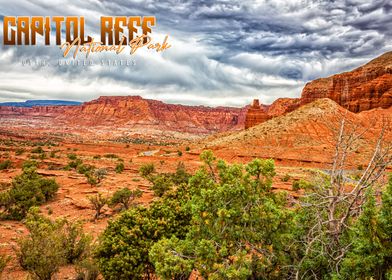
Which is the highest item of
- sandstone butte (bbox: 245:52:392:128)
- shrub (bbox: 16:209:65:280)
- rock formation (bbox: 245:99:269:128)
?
sandstone butte (bbox: 245:52:392:128)

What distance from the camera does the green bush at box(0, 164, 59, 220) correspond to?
63.4 feet

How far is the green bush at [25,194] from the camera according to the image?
1931cm

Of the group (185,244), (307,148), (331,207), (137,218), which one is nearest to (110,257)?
(137,218)

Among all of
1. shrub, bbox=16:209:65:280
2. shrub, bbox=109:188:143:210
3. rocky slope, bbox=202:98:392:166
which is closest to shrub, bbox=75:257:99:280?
shrub, bbox=16:209:65:280

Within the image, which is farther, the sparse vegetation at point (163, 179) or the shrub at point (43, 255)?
the sparse vegetation at point (163, 179)

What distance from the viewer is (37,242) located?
32.2 feet

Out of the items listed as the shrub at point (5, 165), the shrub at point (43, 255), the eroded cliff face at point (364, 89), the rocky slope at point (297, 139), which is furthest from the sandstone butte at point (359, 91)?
the shrub at point (43, 255)

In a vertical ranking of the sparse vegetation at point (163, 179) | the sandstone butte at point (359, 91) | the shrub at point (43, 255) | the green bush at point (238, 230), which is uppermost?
the sandstone butte at point (359, 91)

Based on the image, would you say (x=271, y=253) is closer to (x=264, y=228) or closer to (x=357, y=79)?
(x=264, y=228)

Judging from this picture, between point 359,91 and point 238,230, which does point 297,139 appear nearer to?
point 359,91

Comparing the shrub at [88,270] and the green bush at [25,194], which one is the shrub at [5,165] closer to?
the green bush at [25,194]

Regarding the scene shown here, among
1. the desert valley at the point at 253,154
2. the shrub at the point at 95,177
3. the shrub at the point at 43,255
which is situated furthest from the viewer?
the shrub at the point at 95,177

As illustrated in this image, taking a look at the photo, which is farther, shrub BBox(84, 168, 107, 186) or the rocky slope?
the rocky slope

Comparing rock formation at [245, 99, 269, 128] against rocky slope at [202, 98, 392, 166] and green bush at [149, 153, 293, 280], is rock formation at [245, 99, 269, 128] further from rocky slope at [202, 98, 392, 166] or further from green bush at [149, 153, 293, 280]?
green bush at [149, 153, 293, 280]
